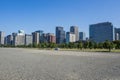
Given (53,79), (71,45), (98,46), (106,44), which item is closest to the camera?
(53,79)

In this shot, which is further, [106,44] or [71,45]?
[71,45]

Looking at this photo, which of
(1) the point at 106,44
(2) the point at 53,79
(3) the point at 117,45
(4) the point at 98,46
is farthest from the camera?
(4) the point at 98,46

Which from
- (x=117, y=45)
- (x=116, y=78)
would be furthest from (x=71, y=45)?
(x=116, y=78)

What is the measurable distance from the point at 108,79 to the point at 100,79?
57 cm

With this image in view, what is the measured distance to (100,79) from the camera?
53.2 ft

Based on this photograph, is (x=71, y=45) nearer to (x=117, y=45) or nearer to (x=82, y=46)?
Result: (x=82, y=46)

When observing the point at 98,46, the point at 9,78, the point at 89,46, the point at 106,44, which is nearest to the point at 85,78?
the point at 9,78

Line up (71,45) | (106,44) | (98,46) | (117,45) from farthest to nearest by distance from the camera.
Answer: (71,45) → (98,46) → (117,45) → (106,44)

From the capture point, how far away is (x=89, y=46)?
135m

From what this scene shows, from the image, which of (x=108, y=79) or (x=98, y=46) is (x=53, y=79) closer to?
(x=108, y=79)

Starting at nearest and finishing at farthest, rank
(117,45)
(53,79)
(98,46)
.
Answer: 1. (53,79)
2. (117,45)
3. (98,46)

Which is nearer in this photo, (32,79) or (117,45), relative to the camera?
(32,79)

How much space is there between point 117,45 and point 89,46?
1628 cm

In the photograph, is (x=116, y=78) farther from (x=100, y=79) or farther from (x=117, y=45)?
(x=117, y=45)
